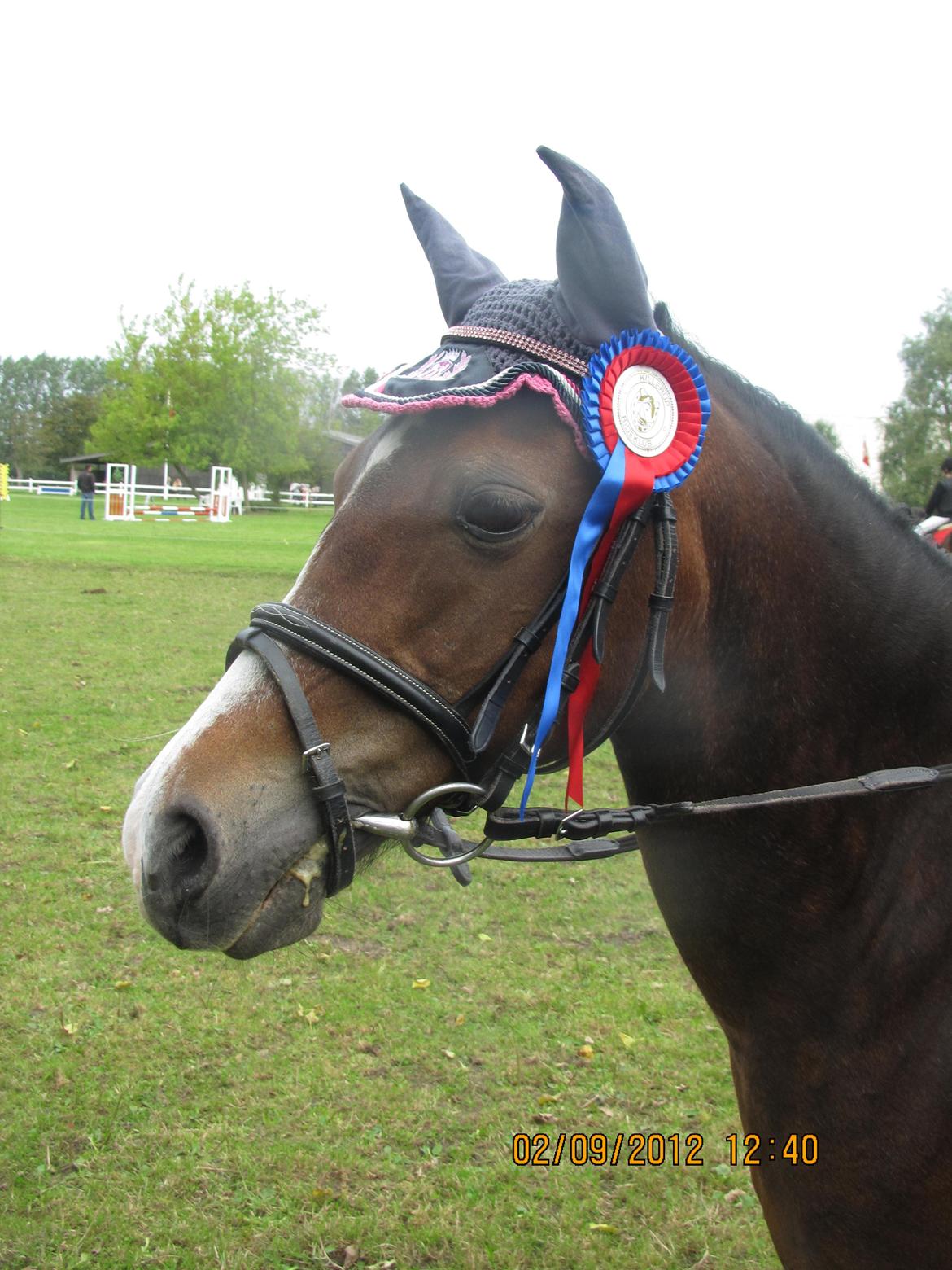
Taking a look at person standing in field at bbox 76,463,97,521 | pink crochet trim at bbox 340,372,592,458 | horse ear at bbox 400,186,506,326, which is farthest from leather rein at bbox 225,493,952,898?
person standing in field at bbox 76,463,97,521

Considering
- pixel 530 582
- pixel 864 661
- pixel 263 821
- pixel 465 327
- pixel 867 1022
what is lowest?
pixel 867 1022

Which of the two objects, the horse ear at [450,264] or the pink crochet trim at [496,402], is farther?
the horse ear at [450,264]

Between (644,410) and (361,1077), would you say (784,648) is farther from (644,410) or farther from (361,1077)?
(361,1077)

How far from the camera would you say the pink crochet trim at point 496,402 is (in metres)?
1.92

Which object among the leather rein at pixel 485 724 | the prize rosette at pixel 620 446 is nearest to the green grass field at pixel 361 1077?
the leather rein at pixel 485 724

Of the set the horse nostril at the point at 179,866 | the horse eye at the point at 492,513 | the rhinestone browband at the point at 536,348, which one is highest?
the rhinestone browband at the point at 536,348

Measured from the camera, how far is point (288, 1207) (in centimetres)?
360

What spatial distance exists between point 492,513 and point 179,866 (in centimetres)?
93

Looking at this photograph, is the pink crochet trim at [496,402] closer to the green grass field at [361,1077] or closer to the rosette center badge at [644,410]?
the rosette center badge at [644,410]

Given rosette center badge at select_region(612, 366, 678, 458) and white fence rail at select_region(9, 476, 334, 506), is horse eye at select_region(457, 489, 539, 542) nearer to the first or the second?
rosette center badge at select_region(612, 366, 678, 458)

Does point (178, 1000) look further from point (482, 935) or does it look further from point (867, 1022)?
point (867, 1022)

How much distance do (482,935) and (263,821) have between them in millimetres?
4110

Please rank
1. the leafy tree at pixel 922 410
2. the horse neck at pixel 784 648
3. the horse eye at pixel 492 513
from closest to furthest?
the horse eye at pixel 492 513, the horse neck at pixel 784 648, the leafy tree at pixel 922 410

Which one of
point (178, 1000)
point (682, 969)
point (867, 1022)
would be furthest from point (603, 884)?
point (867, 1022)
